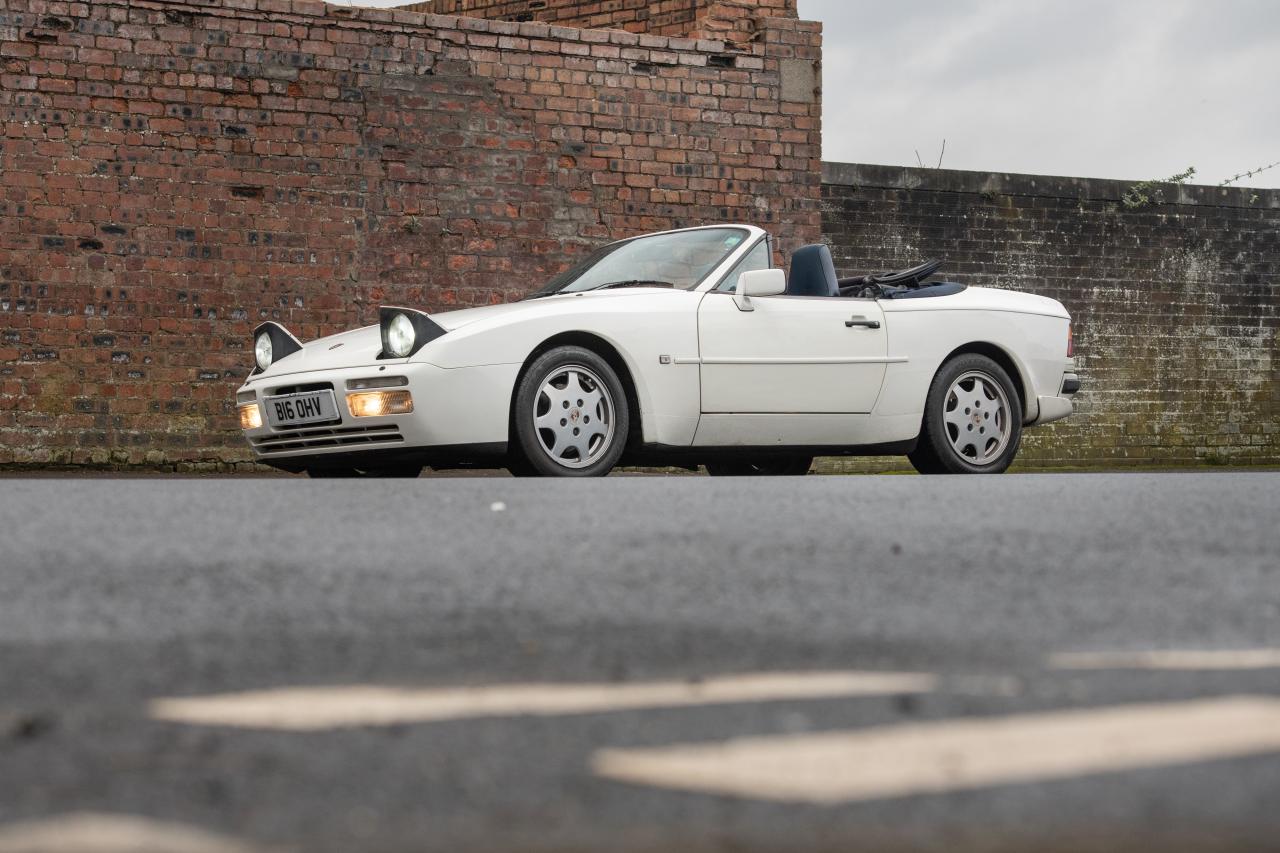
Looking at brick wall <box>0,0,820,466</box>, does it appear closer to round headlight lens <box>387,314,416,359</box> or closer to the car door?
the car door

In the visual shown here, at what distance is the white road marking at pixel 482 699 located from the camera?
2.08 meters

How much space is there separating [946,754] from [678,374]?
5189 millimetres

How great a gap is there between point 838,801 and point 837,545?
7.28 feet

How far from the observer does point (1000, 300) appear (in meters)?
8.30

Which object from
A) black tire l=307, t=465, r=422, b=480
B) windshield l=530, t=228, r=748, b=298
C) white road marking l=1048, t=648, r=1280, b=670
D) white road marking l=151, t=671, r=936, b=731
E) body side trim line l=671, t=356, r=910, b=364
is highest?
windshield l=530, t=228, r=748, b=298

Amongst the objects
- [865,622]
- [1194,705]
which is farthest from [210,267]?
[1194,705]

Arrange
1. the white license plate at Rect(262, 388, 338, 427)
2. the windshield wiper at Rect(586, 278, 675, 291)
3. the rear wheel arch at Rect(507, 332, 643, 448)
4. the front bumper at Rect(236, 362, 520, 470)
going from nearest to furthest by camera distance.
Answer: the front bumper at Rect(236, 362, 520, 470), the white license plate at Rect(262, 388, 338, 427), the rear wheel arch at Rect(507, 332, 643, 448), the windshield wiper at Rect(586, 278, 675, 291)

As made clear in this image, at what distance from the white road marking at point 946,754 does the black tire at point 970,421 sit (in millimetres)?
5814

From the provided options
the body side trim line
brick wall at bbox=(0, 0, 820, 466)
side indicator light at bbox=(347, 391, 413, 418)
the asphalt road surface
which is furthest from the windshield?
brick wall at bbox=(0, 0, 820, 466)

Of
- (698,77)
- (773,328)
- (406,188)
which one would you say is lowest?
(773,328)

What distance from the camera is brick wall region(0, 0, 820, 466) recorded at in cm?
1102

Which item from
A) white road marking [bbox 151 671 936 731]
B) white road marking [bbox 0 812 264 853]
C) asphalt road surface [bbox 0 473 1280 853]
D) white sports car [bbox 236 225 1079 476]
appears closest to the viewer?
white road marking [bbox 0 812 264 853]

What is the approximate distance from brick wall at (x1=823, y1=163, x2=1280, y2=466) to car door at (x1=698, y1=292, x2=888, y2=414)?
5942mm

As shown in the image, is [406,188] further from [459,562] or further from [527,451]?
[459,562]
